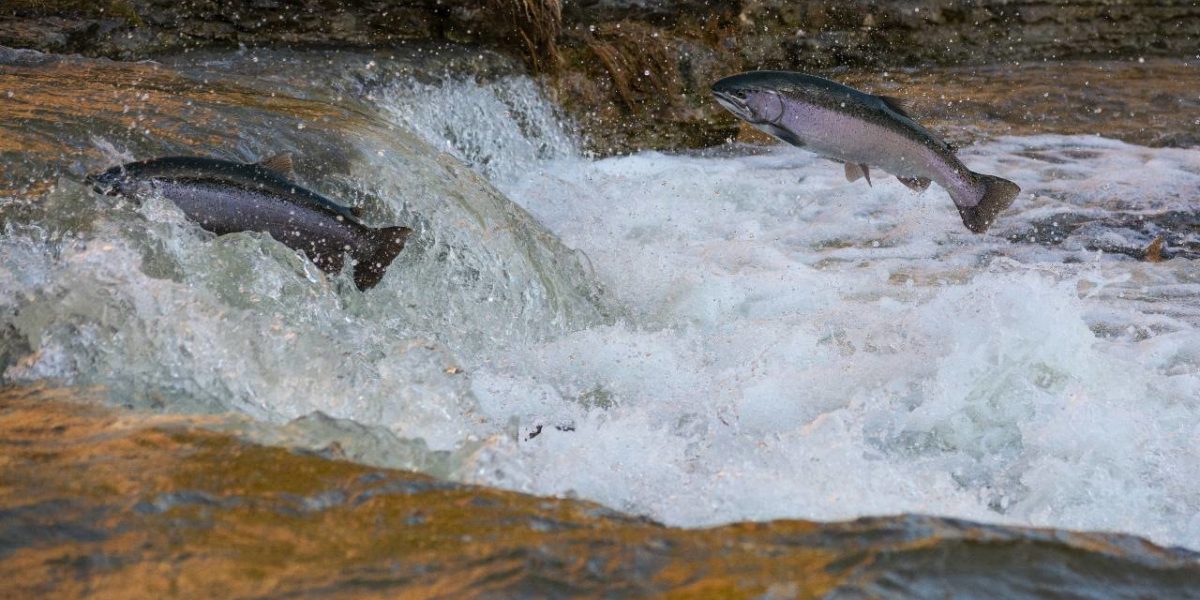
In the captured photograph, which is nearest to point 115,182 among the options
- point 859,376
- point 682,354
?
point 682,354

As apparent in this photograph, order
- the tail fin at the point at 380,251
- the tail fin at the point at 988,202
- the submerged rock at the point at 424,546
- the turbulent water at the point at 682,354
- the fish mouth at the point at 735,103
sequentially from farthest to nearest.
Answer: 1. the tail fin at the point at 988,202
2. the fish mouth at the point at 735,103
3. the tail fin at the point at 380,251
4. the turbulent water at the point at 682,354
5. the submerged rock at the point at 424,546

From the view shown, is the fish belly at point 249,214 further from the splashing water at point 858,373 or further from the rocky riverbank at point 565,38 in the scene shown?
the rocky riverbank at point 565,38

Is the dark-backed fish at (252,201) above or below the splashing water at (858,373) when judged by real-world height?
above

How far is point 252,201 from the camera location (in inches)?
127

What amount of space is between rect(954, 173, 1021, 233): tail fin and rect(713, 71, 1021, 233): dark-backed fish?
0.04 m

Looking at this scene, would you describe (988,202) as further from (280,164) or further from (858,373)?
(280,164)

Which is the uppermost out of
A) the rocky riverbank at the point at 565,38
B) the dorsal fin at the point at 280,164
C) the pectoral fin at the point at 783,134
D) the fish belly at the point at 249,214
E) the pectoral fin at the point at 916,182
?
the pectoral fin at the point at 783,134

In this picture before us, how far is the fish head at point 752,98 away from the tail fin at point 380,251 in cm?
109

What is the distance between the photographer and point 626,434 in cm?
268

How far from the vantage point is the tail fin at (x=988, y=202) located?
4023 millimetres

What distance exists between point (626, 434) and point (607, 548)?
0.86 metres

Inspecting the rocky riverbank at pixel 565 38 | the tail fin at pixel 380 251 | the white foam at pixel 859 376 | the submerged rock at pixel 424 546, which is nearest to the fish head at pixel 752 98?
the white foam at pixel 859 376

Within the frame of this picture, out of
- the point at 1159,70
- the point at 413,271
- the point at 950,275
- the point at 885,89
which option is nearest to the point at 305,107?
the point at 413,271

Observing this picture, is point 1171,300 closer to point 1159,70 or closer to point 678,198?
point 678,198
